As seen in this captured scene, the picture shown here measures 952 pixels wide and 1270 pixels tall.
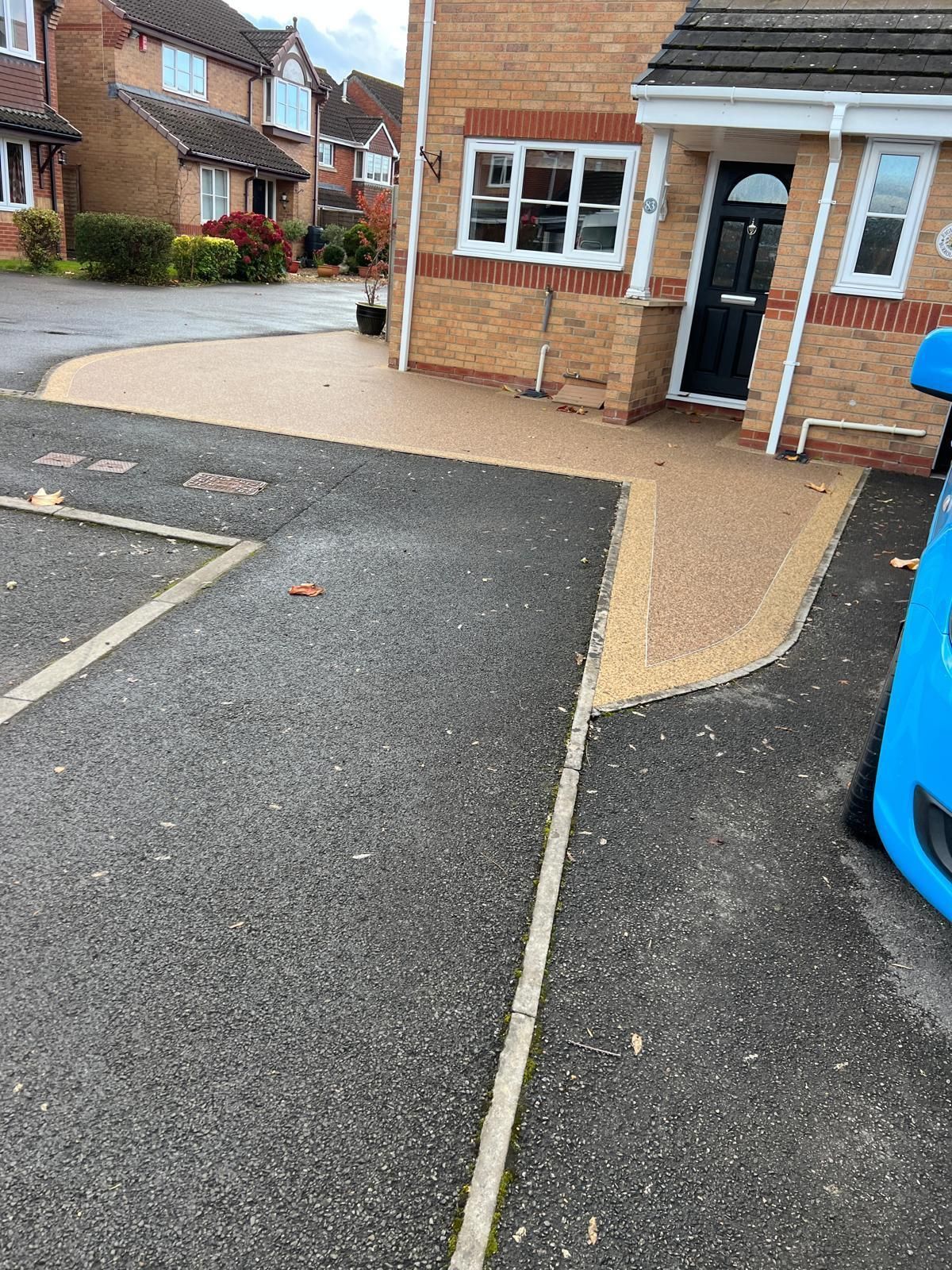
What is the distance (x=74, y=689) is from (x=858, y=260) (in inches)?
343

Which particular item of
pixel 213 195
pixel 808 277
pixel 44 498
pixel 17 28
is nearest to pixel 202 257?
pixel 17 28

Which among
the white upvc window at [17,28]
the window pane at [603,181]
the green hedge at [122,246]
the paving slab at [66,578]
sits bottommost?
the paving slab at [66,578]

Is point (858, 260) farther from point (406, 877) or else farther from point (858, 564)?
point (406, 877)

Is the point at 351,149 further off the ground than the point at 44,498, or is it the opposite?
the point at 351,149

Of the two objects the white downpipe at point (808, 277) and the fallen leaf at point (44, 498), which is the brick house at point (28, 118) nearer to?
the white downpipe at point (808, 277)

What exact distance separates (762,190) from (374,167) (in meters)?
43.4

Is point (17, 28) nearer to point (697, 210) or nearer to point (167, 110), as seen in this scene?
point (167, 110)

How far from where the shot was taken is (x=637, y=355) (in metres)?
10.6

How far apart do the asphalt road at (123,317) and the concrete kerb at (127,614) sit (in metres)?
4.09

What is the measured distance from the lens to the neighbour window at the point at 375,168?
47.8 metres

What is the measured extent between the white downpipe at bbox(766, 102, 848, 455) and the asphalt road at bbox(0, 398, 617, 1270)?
18.2 feet

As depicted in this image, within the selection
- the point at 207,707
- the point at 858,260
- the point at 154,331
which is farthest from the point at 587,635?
the point at 154,331

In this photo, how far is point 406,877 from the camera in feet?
10.00

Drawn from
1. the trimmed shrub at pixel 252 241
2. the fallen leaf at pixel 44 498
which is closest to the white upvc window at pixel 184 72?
the trimmed shrub at pixel 252 241
